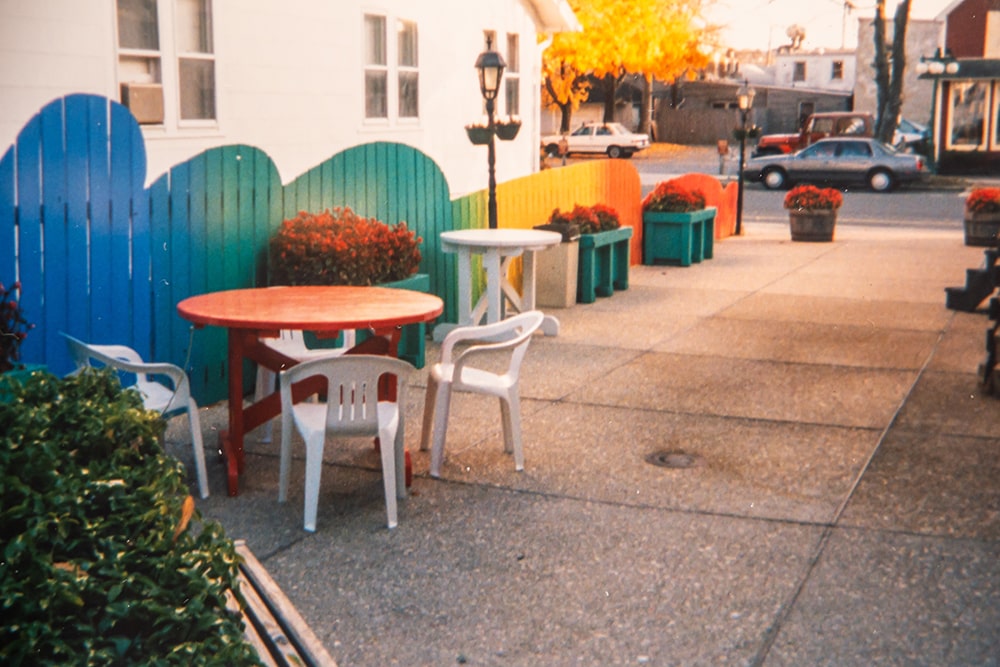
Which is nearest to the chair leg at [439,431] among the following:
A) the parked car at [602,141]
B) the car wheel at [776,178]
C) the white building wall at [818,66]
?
the car wheel at [776,178]

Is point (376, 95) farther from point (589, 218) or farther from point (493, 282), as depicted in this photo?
point (589, 218)

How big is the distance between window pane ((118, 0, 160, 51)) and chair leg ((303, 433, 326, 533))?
126 inches

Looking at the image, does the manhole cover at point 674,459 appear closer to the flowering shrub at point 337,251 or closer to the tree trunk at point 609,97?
the flowering shrub at point 337,251

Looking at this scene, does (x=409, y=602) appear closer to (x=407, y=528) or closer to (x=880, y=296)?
(x=407, y=528)

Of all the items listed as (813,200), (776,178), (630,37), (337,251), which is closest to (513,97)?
(337,251)

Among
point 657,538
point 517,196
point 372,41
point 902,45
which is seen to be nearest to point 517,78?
point 517,196

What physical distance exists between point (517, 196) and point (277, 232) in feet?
14.6

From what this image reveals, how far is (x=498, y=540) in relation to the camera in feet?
18.4

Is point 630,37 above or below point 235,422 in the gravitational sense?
above

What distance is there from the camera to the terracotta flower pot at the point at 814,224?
64.1 ft

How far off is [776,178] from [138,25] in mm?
28620

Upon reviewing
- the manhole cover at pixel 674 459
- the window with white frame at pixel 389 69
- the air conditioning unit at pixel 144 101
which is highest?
the window with white frame at pixel 389 69

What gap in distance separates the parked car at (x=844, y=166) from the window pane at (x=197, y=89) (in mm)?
27722

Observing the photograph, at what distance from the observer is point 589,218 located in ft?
43.1
